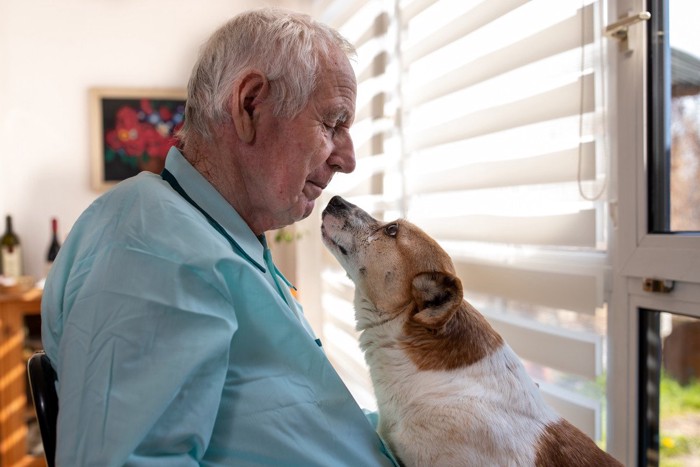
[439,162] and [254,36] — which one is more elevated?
[254,36]

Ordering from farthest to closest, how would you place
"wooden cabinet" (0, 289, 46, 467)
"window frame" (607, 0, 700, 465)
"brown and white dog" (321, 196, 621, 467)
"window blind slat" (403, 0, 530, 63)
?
1. "wooden cabinet" (0, 289, 46, 467)
2. "window blind slat" (403, 0, 530, 63)
3. "window frame" (607, 0, 700, 465)
4. "brown and white dog" (321, 196, 621, 467)

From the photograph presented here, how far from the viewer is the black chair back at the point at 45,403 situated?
906 mm

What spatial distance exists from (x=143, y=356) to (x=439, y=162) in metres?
1.37

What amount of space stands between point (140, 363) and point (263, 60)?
539 mm

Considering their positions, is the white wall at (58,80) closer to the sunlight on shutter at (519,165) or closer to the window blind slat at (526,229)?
A: the sunlight on shutter at (519,165)

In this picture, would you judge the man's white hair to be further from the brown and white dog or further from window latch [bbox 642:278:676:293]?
window latch [bbox 642:278:676:293]

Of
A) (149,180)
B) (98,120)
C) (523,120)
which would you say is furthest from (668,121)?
(98,120)

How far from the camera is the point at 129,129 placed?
3584mm

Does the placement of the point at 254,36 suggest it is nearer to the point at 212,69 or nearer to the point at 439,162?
the point at 212,69

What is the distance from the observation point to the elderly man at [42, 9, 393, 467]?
782mm

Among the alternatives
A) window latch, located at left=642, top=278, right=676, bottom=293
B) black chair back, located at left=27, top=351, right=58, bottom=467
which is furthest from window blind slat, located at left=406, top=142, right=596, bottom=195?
black chair back, located at left=27, top=351, right=58, bottom=467

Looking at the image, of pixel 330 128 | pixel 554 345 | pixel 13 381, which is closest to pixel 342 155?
pixel 330 128

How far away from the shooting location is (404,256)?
1280 millimetres

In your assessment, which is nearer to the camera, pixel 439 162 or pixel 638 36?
pixel 638 36
